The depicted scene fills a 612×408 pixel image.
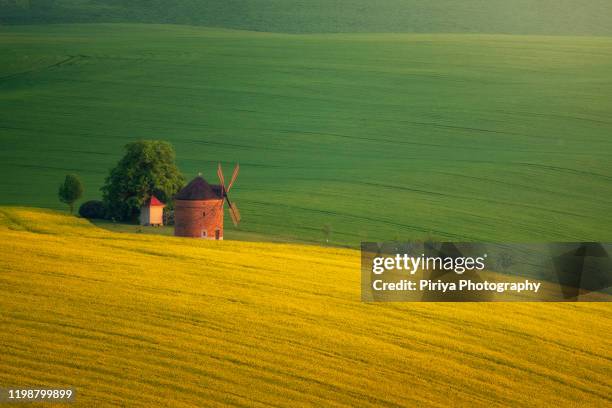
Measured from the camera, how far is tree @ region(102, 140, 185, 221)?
102ft

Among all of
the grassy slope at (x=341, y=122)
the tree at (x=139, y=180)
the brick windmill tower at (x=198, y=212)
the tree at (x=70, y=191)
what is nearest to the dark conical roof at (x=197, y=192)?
the brick windmill tower at (x=198, y=212)

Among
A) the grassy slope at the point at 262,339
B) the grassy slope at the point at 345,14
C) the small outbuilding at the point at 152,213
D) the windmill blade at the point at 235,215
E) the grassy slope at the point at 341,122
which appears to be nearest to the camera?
the grassy slope at the point at 262,339

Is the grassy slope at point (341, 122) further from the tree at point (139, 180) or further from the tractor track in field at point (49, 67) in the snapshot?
the tree at point (139, 180)

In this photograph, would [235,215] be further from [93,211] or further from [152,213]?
[93,211]

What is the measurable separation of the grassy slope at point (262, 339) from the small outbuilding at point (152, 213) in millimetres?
8895

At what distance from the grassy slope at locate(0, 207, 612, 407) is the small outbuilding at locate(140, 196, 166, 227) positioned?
890 centimetres

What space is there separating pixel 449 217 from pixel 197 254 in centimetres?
1633

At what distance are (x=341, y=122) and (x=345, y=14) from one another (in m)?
40.2

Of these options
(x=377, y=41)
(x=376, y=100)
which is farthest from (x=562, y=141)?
(x=377, y=41)

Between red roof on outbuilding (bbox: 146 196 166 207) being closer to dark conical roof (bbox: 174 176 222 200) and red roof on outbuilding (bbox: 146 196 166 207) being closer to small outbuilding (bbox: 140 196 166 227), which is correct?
small outbuilding (bbox: 140 196 166 227)

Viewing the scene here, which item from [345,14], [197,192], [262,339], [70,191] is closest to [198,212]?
[197,192]

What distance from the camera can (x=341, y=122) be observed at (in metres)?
56.1

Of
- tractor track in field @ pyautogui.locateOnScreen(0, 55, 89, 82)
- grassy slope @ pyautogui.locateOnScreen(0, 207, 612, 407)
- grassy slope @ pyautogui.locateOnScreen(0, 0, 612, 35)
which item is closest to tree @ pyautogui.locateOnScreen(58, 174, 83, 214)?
grassy slope @ pyautogui.locateOnScreen(0, 207, 612, 407)

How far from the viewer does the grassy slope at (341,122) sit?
3834 cm
